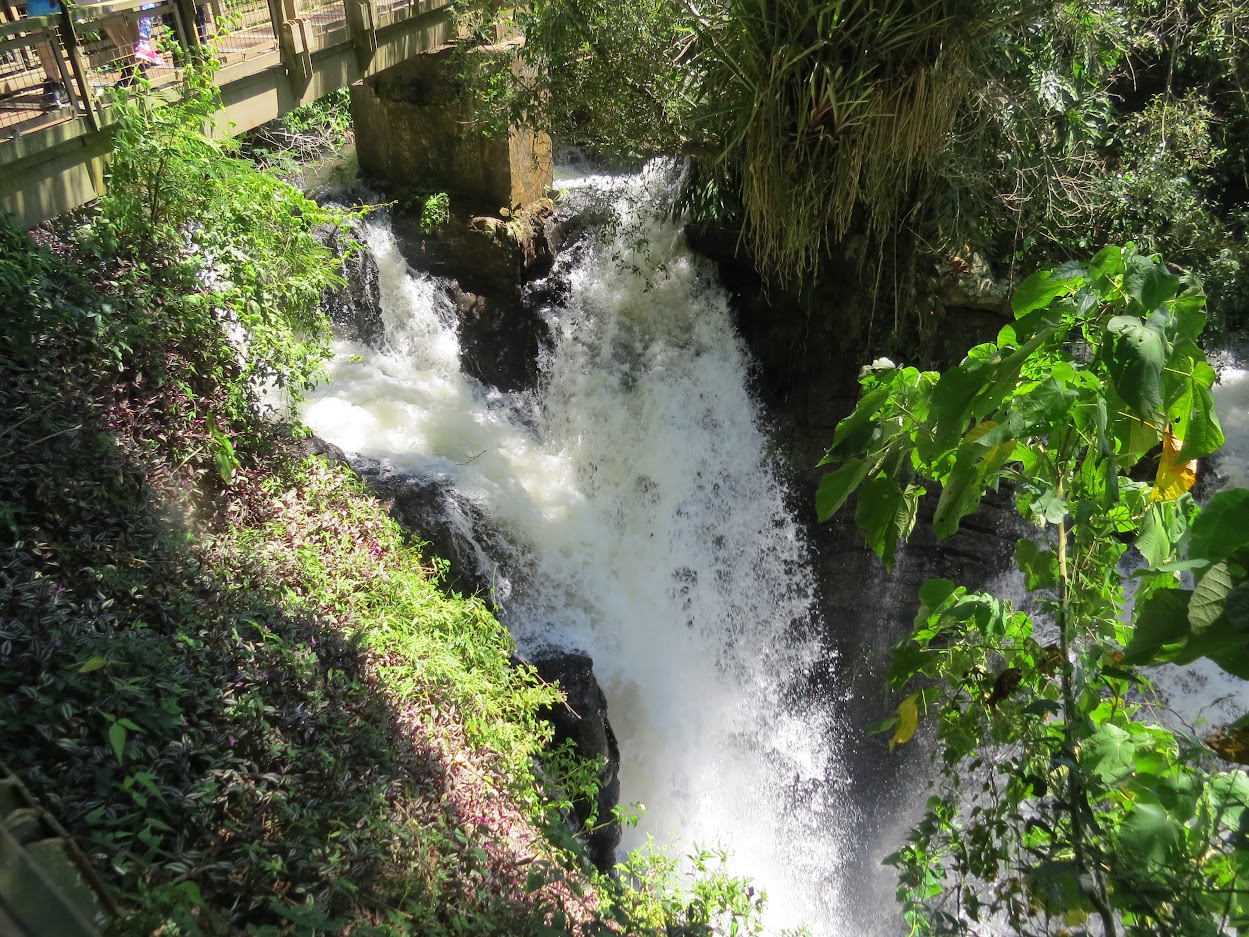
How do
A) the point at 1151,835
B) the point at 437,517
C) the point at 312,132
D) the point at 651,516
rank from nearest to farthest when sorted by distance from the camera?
the point at 1151,835, the point at 437,517, the point at 651,516, the point at 312,132

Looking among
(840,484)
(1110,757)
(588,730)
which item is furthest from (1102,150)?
(1110,757)

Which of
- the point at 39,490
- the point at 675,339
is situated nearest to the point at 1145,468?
the point at 675,339

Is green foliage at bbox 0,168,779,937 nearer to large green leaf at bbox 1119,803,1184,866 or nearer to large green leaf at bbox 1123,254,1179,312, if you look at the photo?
large green leaf at bbox 1119,803,1184,866

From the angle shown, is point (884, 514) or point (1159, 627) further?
point (884, 514)

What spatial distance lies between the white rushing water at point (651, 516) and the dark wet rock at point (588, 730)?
44cm

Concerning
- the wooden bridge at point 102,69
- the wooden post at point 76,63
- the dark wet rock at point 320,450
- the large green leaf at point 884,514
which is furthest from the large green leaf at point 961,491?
the wooden post at point 76,63

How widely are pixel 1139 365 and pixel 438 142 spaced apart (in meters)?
8.54

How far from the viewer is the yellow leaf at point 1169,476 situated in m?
1.56

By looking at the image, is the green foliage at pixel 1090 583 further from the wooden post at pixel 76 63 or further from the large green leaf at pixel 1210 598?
the wooden post at pixel 76 63

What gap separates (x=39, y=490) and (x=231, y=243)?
1.78 meters

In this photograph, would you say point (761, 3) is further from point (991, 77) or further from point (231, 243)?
point (231, 243)

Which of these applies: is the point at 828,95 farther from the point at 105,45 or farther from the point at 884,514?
the point at 105,45

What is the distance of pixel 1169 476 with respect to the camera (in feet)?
5.17

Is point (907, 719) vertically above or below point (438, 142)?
below
